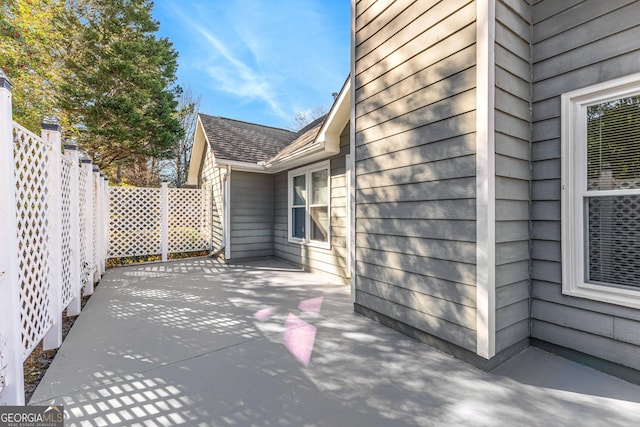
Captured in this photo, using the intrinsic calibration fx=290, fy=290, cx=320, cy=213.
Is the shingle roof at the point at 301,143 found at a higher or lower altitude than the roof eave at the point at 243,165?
higher

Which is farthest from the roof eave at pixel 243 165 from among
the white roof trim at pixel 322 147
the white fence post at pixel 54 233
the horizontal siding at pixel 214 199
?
the white fence post at pixel 54 233

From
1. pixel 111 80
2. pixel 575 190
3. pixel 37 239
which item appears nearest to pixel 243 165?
pixel 37 239

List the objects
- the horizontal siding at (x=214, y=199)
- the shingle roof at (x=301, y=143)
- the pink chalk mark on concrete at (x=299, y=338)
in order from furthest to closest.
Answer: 1. the horizontal siding at (x=214, y=199)
2. the shingle roof at (x=301, y=143)
3. the pink chalk mark on concrete at (x=299, y=338)

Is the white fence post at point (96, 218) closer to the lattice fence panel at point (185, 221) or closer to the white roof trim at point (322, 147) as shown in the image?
the lattice fence panel at point (185, 221)

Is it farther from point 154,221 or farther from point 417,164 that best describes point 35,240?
point 154,221

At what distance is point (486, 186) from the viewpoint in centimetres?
219

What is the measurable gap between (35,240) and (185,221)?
5.49 metres

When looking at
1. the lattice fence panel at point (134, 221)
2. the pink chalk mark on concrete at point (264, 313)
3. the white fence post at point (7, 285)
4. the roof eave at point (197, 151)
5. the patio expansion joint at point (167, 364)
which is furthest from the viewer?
the roof eave at point (197, 151)

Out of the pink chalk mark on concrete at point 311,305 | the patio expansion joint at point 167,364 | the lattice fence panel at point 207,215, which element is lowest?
the patio expansion joint at point 167,364

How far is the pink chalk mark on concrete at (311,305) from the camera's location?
12.2 ft

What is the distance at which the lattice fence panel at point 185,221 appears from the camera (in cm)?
765

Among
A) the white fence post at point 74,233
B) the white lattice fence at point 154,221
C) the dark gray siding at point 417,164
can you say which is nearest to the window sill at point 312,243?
the dark gray siding at point 417,164

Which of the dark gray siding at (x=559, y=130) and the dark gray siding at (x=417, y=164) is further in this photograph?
the dark gray siding at (x=417, y=164)

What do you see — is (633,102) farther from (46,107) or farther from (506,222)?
(46,107)
